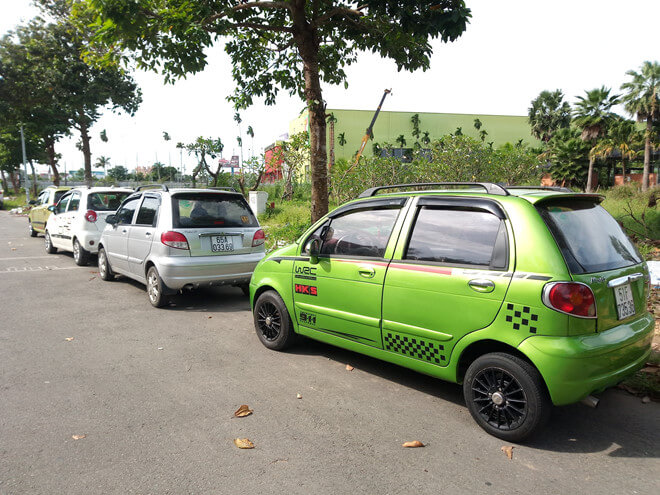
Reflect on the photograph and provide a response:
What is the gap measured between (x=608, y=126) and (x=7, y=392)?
48.0m

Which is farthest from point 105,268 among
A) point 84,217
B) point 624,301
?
point 624,301

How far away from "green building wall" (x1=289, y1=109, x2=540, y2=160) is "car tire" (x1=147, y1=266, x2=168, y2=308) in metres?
48.3

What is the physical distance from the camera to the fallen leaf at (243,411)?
141 inches

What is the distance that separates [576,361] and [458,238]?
3.77 feet

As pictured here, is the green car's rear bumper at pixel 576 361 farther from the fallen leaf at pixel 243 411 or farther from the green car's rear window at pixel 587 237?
the fallen leaf at pixel 243 411

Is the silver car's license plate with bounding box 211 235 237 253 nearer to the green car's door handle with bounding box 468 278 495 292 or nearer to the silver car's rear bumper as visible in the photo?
the silver car's rear bumper

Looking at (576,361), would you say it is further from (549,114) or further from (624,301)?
(549,114)

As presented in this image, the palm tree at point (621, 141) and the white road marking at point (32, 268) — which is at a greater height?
the palm tree at point (621, 141)

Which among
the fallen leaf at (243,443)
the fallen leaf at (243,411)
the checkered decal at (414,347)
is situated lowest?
the fallen leaf at (243,411)

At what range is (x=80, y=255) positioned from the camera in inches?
416

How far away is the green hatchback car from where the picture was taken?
9.83 feet

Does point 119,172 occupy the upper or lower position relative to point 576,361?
upper

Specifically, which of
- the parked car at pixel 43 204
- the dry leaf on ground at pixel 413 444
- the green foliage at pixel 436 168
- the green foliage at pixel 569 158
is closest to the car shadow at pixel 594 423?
the dry leaf on ground at pixel 413 444

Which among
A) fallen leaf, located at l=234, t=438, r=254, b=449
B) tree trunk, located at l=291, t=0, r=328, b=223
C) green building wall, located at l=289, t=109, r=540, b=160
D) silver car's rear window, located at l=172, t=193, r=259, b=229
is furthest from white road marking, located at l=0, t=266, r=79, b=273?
green building wall, located at l=289, t=109, r=540, b=160
